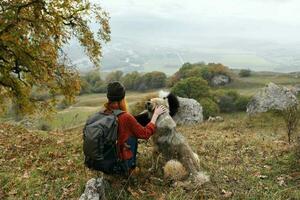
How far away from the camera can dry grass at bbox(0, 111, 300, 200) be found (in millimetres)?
8680

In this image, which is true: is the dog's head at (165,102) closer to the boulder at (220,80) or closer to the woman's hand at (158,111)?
the woman's hand at (158,111)

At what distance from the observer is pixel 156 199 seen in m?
8.47

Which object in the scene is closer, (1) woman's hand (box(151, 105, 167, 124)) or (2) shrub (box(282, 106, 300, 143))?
(1) woman's hand (box(151, 105, 167, 124))

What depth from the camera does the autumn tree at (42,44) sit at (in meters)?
18.3

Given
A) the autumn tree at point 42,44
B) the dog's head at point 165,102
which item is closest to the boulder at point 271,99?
the autumn tree at point 42,44

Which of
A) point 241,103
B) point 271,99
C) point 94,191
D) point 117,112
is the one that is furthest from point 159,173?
point 241,103

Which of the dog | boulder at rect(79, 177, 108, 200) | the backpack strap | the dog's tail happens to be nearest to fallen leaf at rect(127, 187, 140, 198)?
boulder at rect(79, 177, 108, 200)

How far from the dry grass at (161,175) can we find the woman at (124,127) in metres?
0.74

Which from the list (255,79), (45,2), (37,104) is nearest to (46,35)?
(45,2)

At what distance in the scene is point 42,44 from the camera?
62.2 feet

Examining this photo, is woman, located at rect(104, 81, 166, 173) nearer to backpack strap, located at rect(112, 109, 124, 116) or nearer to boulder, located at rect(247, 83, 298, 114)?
backpack strap, located at rect(112, 109, 124, 116)

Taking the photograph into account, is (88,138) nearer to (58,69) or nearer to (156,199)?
(156,199)

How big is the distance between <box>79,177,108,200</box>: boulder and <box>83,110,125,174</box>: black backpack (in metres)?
0.32

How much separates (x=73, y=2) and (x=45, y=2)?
1278 mm
